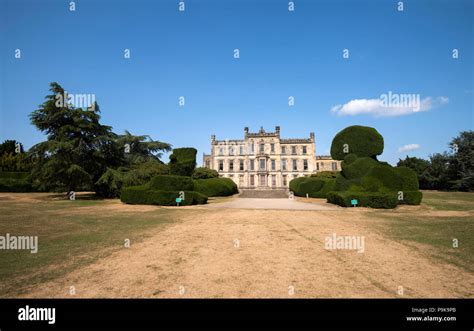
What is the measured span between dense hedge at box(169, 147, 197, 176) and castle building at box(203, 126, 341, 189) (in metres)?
32.5

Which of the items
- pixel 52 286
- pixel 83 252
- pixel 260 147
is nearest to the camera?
pixel 52 286

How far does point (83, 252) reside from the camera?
21.9 ft

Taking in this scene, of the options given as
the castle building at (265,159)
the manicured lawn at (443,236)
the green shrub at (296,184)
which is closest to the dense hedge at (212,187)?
the green shrub at (296,184)

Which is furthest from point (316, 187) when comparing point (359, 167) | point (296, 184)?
point (359, 167)

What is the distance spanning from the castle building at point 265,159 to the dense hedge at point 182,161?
3248 cm

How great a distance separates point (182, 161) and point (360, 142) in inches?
648

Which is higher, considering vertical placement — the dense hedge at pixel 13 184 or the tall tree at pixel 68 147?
the tall tree at pixel 68 147

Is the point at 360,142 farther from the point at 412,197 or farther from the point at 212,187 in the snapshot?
the point at 212,187

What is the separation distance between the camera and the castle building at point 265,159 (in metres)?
55.3

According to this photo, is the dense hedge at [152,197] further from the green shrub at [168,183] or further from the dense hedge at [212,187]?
the dense hedge at [212,187]

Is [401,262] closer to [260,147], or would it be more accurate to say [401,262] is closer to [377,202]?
[377,202]

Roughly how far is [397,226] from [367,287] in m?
7.74
